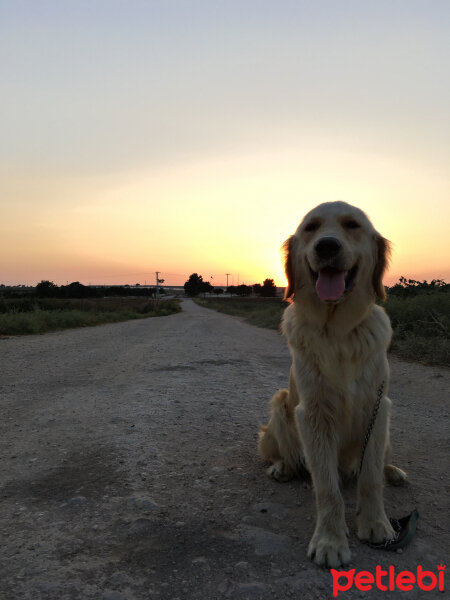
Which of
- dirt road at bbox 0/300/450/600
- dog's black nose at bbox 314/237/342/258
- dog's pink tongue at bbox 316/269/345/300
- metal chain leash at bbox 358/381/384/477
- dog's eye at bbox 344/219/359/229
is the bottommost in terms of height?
dirt road at bbox 0/300/450/600

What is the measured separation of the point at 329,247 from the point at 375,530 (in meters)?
1.57

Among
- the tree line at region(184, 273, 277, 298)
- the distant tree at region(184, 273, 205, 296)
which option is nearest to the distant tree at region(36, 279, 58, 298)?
the tree line at region(184, 273, 277, 298)

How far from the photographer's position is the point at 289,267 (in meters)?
3.04

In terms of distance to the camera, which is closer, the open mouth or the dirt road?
the dirt road

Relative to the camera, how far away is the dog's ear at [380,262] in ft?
9.31

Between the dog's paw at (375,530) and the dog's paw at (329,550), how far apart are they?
7.0 inches

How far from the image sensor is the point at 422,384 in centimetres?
677

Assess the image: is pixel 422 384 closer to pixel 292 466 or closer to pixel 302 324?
pixel 292 466

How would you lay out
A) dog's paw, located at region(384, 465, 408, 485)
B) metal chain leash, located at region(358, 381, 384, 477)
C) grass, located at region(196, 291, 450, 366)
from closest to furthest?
1. metal chain leash, located at region(358, 381, 384, 477)
2. dog's paw, located at region(384, 465, 408, 485)
3. grass, located at region(196, 291, 450, 366)

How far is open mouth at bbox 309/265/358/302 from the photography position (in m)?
2.56

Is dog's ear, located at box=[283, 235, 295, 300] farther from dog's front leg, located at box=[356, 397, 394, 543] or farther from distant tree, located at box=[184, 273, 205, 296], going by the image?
distant tree, located at box=[184, 273, 205, 296]

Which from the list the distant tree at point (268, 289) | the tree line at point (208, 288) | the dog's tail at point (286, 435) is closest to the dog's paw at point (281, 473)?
the dog's tail at point (286, 435)

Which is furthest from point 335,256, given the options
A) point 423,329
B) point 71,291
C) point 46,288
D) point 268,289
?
point 268,289

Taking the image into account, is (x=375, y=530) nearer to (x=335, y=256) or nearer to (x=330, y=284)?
(x=330, y=284)
